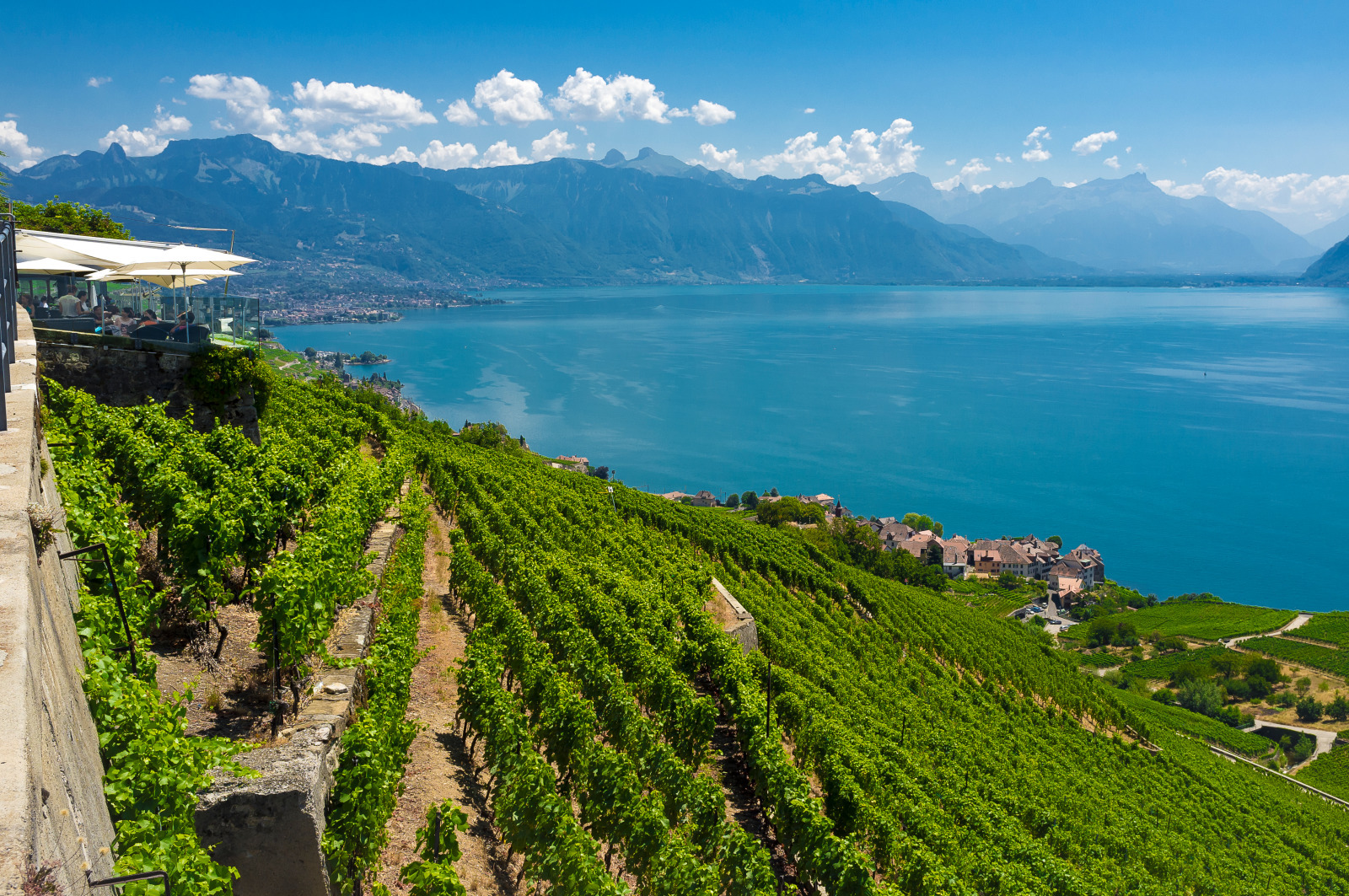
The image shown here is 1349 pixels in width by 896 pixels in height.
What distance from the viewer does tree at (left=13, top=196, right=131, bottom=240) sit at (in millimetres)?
22297

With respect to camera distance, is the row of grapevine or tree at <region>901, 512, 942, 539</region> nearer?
the row of grapevine

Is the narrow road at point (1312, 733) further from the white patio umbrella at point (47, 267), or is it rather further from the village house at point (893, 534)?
the white patio umbrella at point (47, 267)

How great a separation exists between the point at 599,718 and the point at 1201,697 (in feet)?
177

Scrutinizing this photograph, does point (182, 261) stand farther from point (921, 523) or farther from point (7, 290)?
point (921, 523)

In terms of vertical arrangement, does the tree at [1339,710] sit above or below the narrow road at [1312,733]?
above

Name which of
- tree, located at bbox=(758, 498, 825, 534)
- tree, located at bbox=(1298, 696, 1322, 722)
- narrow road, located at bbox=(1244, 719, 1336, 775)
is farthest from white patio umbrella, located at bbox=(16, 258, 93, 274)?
tree, located at bbox=(1298, 696, 1322, 722)

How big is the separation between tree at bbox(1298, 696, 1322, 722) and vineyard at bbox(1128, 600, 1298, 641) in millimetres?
9429

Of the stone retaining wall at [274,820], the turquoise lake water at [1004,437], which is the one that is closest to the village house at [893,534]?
the turquoise lake water at [1004,437]

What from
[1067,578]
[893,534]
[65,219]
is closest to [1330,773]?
[1067,578]

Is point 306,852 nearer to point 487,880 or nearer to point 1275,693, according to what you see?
point 487,880

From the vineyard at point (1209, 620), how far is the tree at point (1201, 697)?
9.03 m

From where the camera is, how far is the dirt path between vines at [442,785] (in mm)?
7957

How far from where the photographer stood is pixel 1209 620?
2397 inches

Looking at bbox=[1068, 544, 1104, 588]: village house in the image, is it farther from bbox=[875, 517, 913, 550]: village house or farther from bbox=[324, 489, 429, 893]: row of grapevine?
bbox=[324, 489, 429, 893]: row of grapevine
